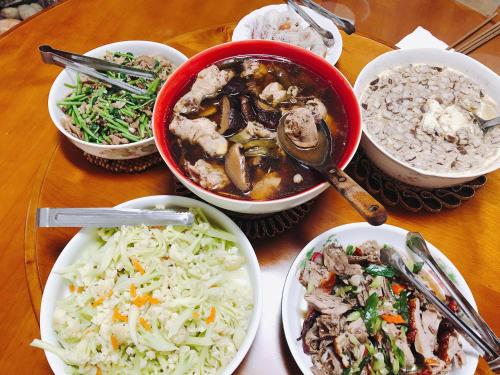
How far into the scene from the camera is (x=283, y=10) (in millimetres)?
2428

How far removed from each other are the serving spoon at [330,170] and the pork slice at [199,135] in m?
0.24

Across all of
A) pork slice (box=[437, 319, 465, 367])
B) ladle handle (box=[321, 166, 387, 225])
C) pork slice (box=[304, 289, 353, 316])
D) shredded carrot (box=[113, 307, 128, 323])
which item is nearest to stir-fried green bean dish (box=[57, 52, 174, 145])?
shredded carrot (box=[113, 307, 128, 323])

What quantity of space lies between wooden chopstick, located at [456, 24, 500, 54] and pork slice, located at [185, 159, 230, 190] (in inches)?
69.2

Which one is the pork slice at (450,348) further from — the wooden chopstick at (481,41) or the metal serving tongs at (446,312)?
the wooden chopstick at (481,41)

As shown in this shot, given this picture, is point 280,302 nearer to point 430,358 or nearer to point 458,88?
point 430,358

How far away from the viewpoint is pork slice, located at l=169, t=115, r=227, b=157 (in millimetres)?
1571

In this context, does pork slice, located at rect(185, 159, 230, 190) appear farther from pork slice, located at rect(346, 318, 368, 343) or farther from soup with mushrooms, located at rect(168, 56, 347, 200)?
pork slice, located at rect(346, 318, 368, 343)

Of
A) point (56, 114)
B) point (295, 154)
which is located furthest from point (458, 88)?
point (56, 114)

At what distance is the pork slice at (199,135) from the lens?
1.57 m

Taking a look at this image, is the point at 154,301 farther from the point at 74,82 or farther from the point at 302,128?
the point at 74,82

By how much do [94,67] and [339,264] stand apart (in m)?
1.51

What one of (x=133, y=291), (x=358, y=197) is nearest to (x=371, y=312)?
(x=358, y=197)

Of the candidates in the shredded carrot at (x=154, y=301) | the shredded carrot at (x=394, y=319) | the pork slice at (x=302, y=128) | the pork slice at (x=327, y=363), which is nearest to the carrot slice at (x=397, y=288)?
the shredded carrot at (x=394, y=319)

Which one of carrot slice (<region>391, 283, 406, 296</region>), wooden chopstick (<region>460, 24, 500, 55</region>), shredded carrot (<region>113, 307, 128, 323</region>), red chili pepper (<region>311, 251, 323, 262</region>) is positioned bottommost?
shredded carrot (<region>113, 307, 128, 323</region>)
